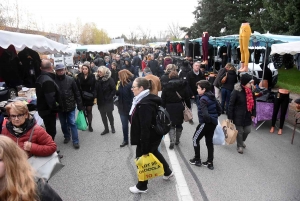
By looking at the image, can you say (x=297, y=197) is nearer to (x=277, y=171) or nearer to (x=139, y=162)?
(x=277, y=171)

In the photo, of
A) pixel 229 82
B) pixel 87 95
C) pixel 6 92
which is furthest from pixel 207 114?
pixel 6 92

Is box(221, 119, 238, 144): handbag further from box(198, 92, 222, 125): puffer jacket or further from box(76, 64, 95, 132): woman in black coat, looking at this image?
box(76, 64, 95, 132): woman in black coat

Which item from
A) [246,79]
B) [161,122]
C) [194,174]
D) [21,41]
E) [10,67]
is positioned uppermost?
[21,41]

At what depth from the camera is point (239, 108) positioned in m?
4.91

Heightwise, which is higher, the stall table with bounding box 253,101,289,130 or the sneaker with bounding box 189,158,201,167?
the stall table with bounding box 253,101,289,130

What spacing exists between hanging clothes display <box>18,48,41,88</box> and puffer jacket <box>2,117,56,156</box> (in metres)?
4.61

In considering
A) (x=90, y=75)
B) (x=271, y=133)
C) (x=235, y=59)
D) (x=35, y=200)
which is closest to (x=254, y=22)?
(x=235, y=59)

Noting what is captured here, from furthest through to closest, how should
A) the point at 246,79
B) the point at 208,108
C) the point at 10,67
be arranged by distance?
the point at 10,67 < the point at 246,79 < the point at 208,108

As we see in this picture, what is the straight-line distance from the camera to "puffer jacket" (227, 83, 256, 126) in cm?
489

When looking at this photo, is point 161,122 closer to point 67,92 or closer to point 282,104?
point 67,92

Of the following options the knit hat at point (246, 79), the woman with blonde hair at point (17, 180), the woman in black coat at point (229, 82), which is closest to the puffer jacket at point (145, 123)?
the woman with blonde hair at point (17, 180)

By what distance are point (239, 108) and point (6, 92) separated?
5612mm

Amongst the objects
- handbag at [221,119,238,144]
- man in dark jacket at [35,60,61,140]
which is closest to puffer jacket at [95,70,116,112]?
man in dark jacket at [35,60,61,140]

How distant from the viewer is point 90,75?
6.47m
